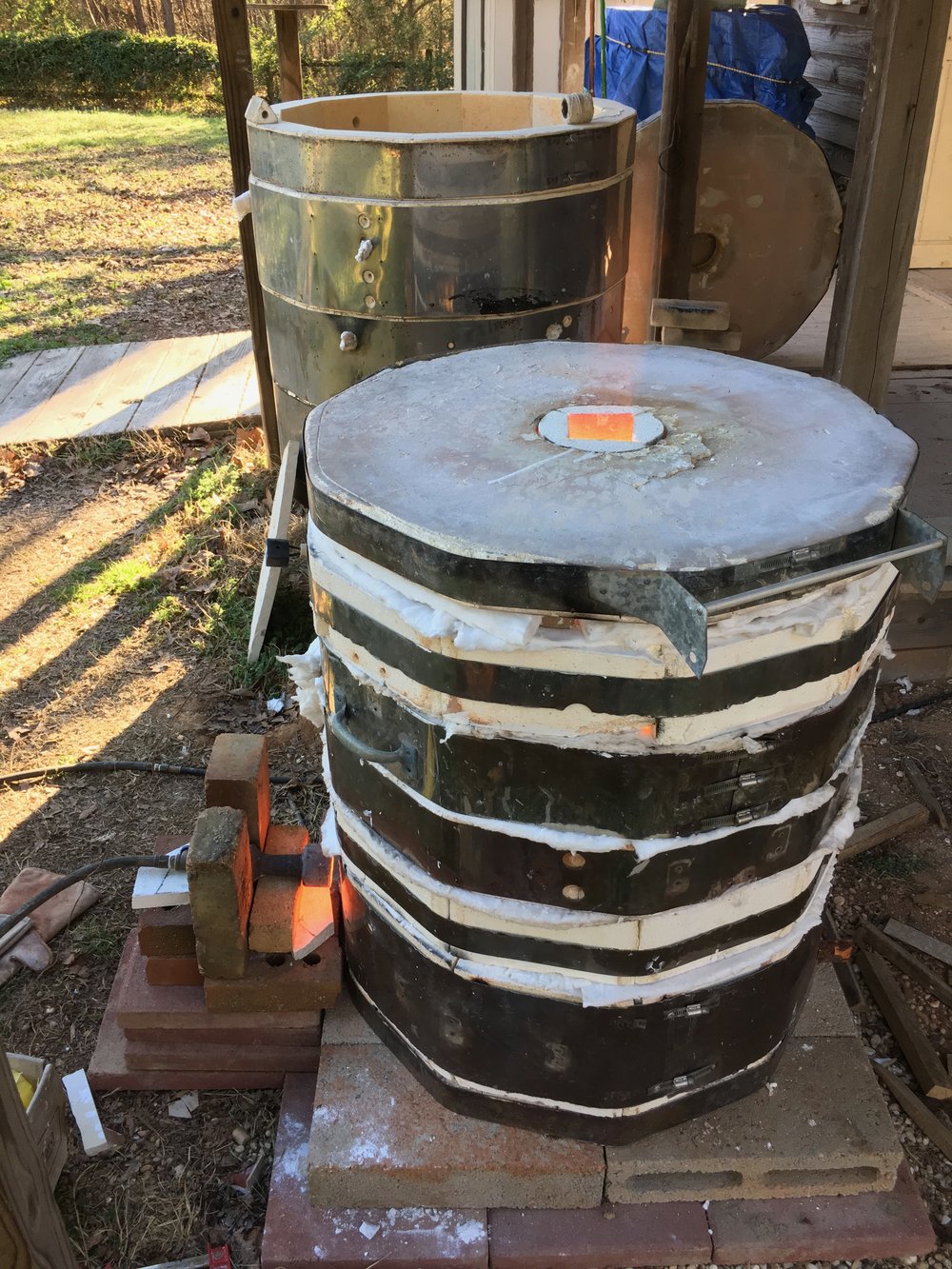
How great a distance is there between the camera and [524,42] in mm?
7133

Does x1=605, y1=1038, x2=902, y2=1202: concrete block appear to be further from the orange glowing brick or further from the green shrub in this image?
the green shrub

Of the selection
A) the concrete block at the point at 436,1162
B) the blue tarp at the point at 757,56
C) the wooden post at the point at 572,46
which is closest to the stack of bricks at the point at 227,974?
the concrete block at the point at 436,1162

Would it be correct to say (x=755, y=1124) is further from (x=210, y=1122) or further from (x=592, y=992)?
(x=210, y=1122)

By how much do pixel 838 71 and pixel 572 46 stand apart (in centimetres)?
177

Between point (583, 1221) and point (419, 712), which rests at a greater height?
point (419, 712)

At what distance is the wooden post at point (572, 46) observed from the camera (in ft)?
21.5

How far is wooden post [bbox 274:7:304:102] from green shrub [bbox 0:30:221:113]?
41.8ft

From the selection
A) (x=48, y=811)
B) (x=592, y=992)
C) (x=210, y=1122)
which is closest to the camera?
(x=592, y=992)

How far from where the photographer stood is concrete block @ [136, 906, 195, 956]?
211 centimetres

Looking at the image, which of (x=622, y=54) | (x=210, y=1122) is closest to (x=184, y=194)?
(x=622, y=54)

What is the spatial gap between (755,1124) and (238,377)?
5.26 meters

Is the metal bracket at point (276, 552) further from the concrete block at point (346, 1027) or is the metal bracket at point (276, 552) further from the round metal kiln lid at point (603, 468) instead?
the concrete block at point (346, 1027)

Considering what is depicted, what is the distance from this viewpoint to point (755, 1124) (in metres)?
1.97

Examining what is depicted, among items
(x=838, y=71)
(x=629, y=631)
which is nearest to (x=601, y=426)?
(x=629, y=631)
